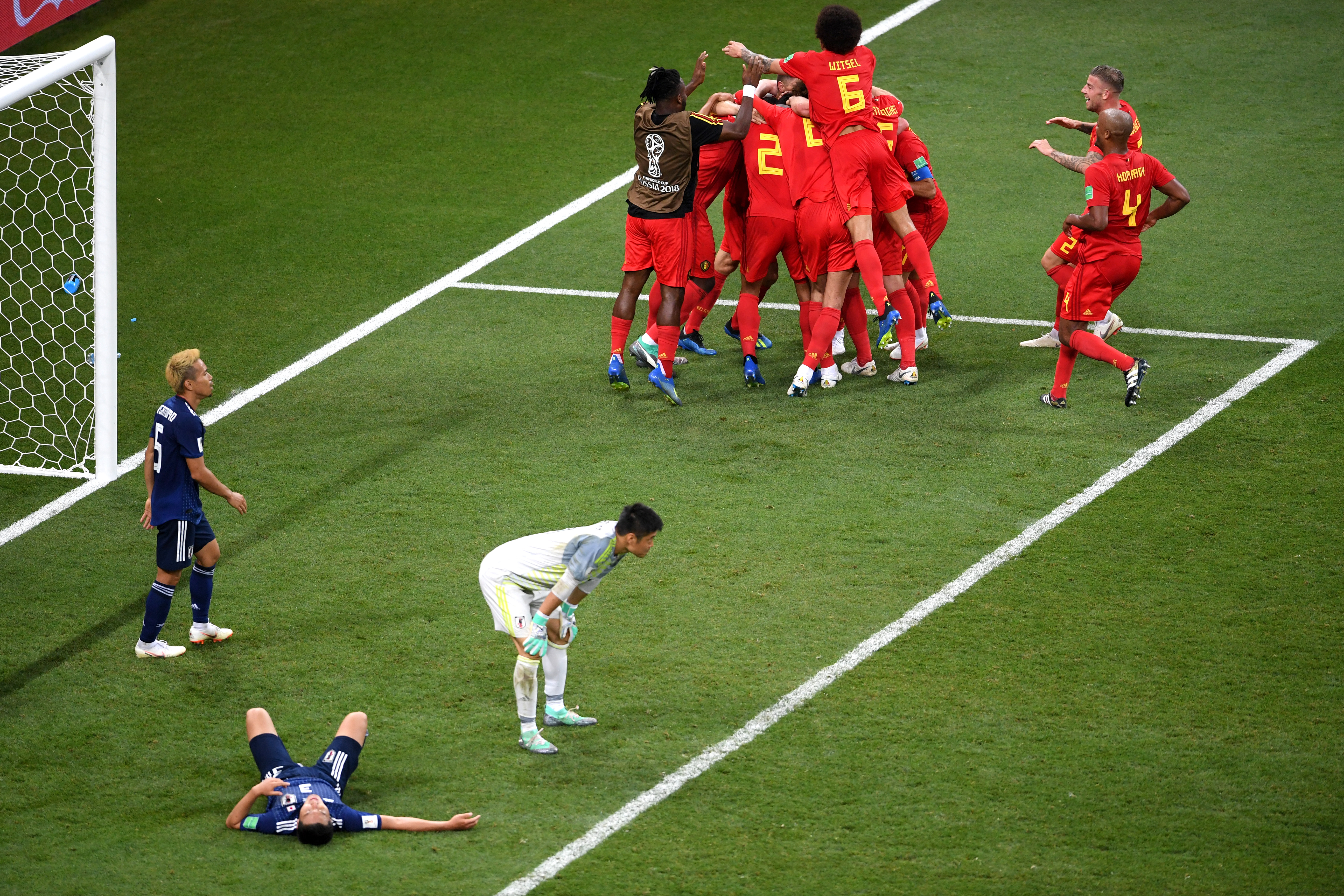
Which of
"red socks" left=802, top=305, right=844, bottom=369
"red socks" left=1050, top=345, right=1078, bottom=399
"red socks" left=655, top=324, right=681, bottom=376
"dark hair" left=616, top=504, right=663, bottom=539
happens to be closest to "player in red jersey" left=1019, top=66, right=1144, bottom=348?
"red socks" left=1050, top=345, right=1078, bottom=399

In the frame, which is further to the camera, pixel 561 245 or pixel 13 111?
pixel 13 111

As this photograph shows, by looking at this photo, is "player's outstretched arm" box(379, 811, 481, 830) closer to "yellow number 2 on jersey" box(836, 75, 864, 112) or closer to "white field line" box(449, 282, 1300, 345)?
"yellow number 2 on jersey" box(836, 75, 864, 112)

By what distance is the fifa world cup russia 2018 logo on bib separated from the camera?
1055 centimetres

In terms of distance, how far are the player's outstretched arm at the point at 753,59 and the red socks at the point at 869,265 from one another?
4.53ft

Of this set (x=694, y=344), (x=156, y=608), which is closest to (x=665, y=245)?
(x=694, y=344)

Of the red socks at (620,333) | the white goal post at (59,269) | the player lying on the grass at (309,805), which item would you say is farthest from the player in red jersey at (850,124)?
the player lying on the grass at (309,805)

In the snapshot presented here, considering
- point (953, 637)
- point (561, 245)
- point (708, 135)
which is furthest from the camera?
point (561, 245)

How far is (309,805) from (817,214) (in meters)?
6.04

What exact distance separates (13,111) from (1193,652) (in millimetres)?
13357

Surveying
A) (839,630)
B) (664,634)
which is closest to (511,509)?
(664,634)

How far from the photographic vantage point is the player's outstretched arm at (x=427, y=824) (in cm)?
645

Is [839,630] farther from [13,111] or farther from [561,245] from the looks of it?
[13,111]

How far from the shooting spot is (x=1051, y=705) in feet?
24.0

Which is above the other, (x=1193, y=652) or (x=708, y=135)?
(x=708, y=135)
